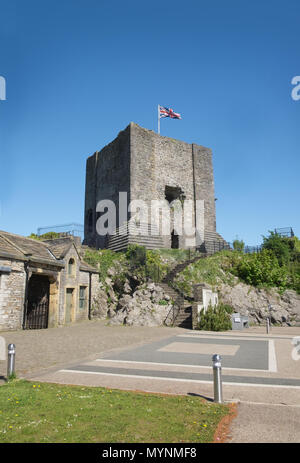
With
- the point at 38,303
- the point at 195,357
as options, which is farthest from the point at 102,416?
the point at 38,303

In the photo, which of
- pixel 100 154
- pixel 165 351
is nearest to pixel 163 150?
pixel 100 154

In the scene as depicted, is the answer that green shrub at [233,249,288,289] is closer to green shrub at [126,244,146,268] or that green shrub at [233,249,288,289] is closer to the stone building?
green shrub at [126,244,146,268]

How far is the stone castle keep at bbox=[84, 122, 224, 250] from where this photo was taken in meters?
33.6

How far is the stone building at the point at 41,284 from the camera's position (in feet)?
53.1

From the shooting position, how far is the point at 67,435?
3799 mm

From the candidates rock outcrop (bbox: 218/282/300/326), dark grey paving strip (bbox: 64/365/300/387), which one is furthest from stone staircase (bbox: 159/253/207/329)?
dark grey paving strip (bbox: 64/365/300/387)

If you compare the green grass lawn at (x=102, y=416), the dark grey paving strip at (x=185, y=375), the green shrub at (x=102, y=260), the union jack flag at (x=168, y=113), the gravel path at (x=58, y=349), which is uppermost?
the union jack flag at (x=168, y=113)

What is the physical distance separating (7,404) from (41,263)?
14.1 metres

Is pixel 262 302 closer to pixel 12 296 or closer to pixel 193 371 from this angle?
pixel 12 296

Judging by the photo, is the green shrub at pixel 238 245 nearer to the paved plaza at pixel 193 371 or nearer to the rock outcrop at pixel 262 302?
the rock outcrop at pixel 262 302

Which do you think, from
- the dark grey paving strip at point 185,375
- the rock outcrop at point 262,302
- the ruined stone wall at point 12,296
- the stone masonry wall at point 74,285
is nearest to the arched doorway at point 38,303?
the stone masonry wall at point 74,285

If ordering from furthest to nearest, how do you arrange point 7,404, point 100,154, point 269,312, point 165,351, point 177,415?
point 100,154 → point 269,312 → point 165,351 → point 7,404 → point 177,415
